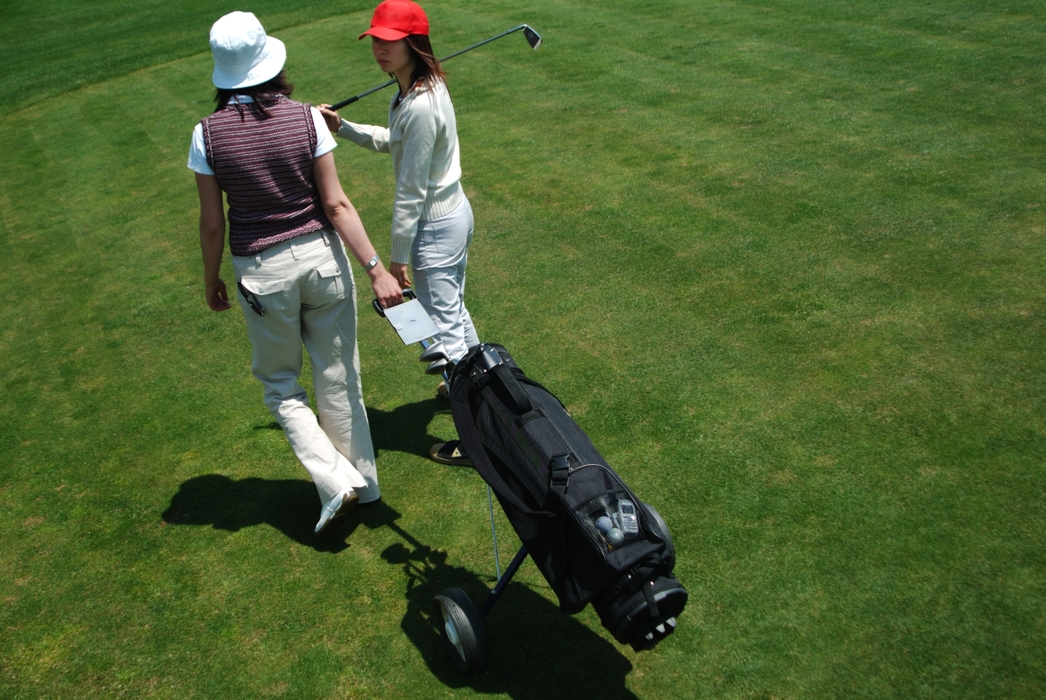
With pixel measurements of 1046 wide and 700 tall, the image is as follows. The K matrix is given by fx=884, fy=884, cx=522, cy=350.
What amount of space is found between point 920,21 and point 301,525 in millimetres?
9330

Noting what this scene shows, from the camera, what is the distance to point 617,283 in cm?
593

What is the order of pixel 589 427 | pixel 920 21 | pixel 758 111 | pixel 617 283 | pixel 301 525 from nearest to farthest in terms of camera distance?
pixel 301 525
pixel 589 427
pixel 617 283
pixel 758 111
pixel 920 21

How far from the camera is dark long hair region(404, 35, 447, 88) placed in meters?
3.91

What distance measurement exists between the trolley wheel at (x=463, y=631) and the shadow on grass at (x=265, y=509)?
92cm

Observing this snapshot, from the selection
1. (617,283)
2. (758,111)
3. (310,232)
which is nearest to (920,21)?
(758,111)

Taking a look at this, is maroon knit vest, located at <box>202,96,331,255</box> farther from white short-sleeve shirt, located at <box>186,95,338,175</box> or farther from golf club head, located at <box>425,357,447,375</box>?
golf club head, located at <box>425,357,447,375</box>

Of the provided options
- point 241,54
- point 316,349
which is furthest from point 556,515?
point 241,54

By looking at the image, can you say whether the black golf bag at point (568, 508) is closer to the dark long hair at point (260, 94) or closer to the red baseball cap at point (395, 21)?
the dark long hair at point (260, 94)

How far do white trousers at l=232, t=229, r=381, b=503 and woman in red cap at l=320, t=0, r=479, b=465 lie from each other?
41cm

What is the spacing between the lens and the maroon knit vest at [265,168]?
11.3ft

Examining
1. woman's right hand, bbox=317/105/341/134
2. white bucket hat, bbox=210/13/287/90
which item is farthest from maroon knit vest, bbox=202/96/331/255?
woman's right hand, bbox=317/105/341/134

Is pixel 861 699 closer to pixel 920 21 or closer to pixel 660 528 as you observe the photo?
pixel 660 528

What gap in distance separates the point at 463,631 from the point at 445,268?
186 centimetres

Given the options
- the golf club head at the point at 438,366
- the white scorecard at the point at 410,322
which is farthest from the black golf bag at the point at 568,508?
A: the white scorecard at the point at 410,322
